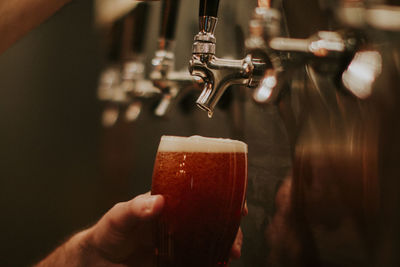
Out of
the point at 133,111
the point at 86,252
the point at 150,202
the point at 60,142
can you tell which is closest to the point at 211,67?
the point at 150,202

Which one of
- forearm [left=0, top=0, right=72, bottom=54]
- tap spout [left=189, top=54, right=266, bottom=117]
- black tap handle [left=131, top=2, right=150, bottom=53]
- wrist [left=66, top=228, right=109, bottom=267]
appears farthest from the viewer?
black tap handle [left=131, top=2, right=150, bottom=53]

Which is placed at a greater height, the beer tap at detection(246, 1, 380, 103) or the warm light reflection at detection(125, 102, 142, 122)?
the beer tap at detection(246, 1, 380, 103)

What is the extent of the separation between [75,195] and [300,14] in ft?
3.58

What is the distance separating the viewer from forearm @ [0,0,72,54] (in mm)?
1067

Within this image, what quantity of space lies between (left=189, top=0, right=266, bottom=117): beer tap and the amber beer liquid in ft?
0.22

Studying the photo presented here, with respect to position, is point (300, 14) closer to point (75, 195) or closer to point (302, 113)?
point (302, 113)

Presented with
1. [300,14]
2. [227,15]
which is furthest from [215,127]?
[300,14]

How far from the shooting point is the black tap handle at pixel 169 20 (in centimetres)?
112

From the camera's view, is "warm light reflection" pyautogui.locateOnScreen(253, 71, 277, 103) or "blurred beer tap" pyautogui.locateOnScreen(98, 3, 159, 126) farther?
"blurred beer tap" pyautogui.locateOnScreen(98, 3, 159, 126)

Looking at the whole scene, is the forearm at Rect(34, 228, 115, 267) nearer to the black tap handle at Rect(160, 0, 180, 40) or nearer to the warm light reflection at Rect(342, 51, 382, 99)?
the black tap handle at Rect(160, 0, 180, 40)

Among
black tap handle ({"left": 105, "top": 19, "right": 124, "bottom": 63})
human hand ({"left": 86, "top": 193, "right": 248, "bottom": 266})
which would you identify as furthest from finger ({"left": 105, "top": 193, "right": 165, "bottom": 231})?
black tap handle ({"left": 105, "top": 19, "right": 124, "bottom": 63})

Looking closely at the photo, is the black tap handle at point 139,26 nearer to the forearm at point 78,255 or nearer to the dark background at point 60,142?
the dark background at point 60,142

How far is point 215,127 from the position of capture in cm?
103

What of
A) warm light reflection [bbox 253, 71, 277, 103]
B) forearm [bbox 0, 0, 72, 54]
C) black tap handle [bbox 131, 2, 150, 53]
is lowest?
warm light reflection [bbox 253, 71, 277, 103]
